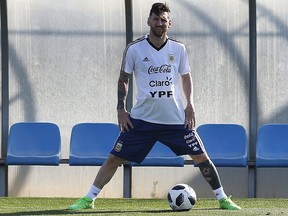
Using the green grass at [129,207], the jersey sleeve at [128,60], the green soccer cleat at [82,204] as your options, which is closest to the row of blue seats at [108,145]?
the green grass at [129,207]

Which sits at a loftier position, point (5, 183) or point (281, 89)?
point (281, 89)

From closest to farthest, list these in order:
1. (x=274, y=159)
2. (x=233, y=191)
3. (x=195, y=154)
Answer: (x=195, y=154) < (x=274, y=159) < (x=233, y=191)

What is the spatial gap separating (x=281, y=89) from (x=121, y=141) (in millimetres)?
4428

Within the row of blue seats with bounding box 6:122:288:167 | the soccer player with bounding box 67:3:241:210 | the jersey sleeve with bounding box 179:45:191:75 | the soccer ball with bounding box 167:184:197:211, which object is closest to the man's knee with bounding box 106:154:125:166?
the soccer player with bounding box 67:3:241:210

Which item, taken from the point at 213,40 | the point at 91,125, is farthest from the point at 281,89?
the point at 91,125

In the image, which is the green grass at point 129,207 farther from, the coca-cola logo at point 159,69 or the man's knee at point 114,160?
the coca-cola logo at point 159,69

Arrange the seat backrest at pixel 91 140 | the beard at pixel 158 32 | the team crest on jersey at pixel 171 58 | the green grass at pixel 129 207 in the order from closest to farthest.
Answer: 1. the green grass at pixel 129 207
2. the beard at pixel 158 32
3. the team crest on jersey at pixel 171 58
4. the seat backrest at pixel 91 140

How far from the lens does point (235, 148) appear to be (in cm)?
1108

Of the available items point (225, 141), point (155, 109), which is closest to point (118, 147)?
point (155, 109)

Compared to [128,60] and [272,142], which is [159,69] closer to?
[128,60]

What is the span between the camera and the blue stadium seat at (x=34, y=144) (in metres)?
11.0

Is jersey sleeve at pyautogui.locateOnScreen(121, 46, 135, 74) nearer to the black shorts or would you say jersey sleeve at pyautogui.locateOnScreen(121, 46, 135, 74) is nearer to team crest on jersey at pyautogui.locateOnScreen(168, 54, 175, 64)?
team crest on jersey at pyautogui.locateOnScreen(168, 54, 175, 64)

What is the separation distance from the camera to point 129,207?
9031mm

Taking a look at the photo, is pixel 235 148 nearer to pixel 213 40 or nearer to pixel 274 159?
pixel 274 159
